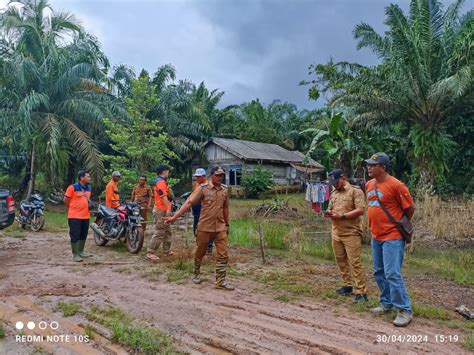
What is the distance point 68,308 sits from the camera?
420cm

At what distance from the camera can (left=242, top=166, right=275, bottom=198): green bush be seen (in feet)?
73.6

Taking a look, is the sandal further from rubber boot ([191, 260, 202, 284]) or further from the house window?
the house window

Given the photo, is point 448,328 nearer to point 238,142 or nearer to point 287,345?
point 287,345

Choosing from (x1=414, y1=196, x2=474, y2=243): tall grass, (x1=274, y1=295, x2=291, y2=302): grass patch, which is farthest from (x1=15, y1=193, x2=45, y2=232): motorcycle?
(x1=414, y1=196, x2=474, y2=243): tall grass

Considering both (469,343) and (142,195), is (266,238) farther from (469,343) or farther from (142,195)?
(469,343)

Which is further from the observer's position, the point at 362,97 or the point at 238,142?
the point at 238,142

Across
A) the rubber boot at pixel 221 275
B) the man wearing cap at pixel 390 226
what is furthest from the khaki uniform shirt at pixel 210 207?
the man wearing cap at pixel 390 226

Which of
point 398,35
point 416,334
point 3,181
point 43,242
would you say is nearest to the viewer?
point 416,334

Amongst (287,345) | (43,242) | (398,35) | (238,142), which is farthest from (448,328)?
(238,142)

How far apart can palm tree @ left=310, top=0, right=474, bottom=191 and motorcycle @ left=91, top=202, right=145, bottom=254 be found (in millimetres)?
10941

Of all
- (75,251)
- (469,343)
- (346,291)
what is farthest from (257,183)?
(469,343)

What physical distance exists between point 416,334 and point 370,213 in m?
1.23

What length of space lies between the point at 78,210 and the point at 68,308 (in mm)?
2742

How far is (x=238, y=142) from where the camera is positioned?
27.1 metres
